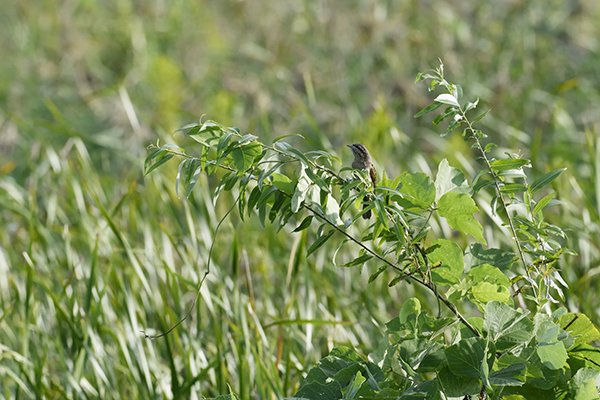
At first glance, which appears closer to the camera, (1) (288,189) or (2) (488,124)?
(1) (288,189)

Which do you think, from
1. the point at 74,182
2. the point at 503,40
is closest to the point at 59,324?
the point at 74,182

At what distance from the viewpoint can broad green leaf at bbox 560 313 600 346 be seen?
5.45 ft

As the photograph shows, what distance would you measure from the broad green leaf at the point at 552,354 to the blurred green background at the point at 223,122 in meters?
0.83

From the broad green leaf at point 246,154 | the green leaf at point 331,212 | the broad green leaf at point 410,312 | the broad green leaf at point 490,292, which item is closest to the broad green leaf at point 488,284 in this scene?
the broad green leaf at point 490,292

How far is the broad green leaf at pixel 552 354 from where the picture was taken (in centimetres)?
149

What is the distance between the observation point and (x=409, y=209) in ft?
5.51

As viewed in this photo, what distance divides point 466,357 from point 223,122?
315 centimetres

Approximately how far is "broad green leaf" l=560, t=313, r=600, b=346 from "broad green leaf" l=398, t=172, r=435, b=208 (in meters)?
0.30

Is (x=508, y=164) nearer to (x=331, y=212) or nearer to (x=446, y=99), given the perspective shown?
(x=446, y=99)

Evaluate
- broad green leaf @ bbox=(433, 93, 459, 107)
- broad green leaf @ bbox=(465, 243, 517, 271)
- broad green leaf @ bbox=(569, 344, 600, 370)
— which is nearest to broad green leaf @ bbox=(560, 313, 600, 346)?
broad green leaf @ bbox=(569, 344, 600, 370)

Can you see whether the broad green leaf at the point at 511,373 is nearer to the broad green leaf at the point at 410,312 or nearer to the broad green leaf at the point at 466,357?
the broad green leaf at the point at 466,357

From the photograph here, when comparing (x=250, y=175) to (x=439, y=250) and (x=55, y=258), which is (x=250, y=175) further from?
(x=55, y=258)

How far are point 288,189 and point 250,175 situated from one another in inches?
2.6

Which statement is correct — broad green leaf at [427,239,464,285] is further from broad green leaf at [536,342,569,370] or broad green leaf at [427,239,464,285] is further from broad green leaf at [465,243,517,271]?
broad green leaf at [536,342,569,370]
